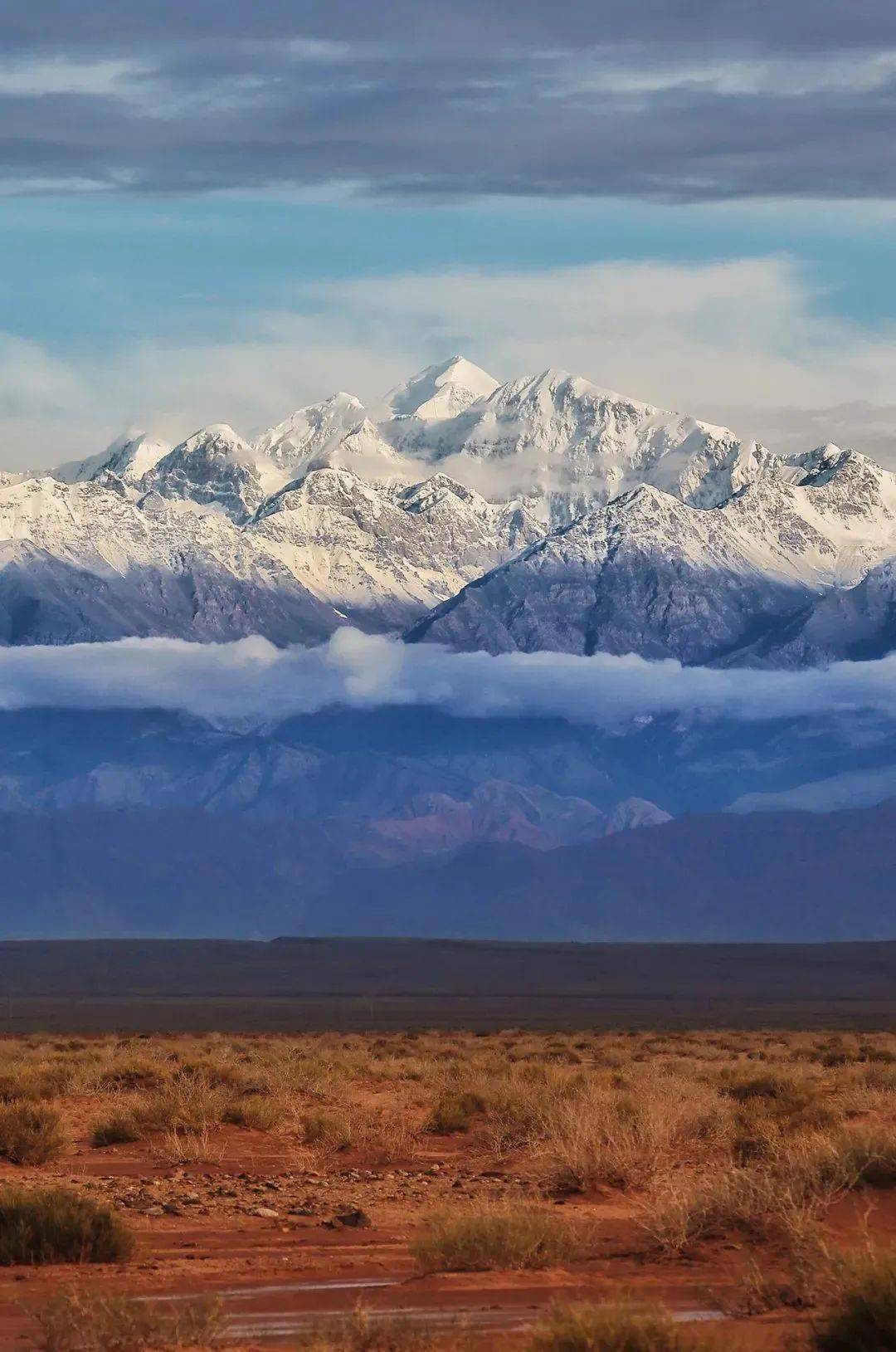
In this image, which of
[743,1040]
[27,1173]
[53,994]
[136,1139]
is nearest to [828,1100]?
[136,1139]

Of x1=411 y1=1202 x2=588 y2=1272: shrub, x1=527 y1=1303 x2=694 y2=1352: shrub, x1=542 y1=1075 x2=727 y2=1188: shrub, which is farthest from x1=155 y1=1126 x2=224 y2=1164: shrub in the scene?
x1=527 y1=1303 x2=694 y2=1352: shrub

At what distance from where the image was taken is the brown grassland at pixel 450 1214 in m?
13.6

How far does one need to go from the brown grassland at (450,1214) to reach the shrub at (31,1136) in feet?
0.14

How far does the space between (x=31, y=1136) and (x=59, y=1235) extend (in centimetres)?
826

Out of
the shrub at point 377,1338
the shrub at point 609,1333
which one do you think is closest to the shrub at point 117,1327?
the shrub at point 377,1338

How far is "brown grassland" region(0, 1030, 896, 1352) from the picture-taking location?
535 inches

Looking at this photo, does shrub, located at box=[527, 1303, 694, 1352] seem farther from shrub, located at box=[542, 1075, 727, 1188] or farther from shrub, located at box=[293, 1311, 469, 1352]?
shrub, located at box=[542, 1075, 727, 1188]

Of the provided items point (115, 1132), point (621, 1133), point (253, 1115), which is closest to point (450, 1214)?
point (621, 1133)

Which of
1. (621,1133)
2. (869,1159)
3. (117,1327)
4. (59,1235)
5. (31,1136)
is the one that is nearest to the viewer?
(117,1327)

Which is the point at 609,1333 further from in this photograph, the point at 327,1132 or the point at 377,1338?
the point at 327,1132

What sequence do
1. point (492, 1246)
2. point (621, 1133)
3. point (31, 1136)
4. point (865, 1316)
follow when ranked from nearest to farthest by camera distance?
1. point (865, 1316)
2. point (492, 1246)
3. point (621, 1133)
4. point (31, 1136)

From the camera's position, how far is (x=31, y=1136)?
25.2 m

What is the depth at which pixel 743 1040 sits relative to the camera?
69000 millimetres

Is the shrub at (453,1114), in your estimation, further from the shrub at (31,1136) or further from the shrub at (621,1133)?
the shrub at (31,1136)
